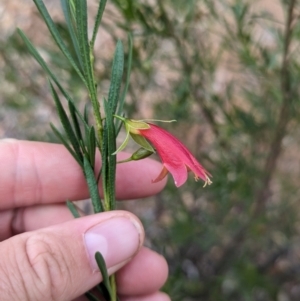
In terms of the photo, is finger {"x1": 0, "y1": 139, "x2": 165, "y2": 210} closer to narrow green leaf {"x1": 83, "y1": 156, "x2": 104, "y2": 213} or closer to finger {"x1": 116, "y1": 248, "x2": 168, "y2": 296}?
finger {"x1": 116, "y1": 248, "x2": 168, "y2": 296}

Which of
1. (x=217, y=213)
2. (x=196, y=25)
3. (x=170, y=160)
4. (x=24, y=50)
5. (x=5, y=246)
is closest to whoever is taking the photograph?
(x=170, y=160)

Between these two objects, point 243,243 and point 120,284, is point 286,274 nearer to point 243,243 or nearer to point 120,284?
point 243,243

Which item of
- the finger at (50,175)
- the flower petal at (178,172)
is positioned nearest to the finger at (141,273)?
the finger at (50,175)

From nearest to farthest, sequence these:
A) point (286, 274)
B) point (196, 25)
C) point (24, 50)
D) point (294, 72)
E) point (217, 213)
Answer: point (294, 72) → point (196, 25) → point (24, 50) → point (217, 213) → point (286, 274)

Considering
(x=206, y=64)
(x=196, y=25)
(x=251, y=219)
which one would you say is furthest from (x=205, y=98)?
(x=251, y=219)

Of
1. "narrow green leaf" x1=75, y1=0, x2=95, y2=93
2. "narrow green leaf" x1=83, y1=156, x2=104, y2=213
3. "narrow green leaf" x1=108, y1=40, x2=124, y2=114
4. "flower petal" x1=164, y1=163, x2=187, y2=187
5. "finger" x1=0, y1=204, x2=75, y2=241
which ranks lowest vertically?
"finger" x1=0, y1=204, x2=75, y2=241

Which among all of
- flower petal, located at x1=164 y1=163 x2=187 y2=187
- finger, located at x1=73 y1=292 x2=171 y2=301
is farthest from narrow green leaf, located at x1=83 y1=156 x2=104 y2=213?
finger, located at x1=73 y1=292 x2=171 y2=301

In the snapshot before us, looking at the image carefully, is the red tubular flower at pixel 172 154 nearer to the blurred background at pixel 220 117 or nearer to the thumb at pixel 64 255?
the thumb at pixel 64 255

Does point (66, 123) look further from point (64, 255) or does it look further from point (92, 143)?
point (64, 255)
